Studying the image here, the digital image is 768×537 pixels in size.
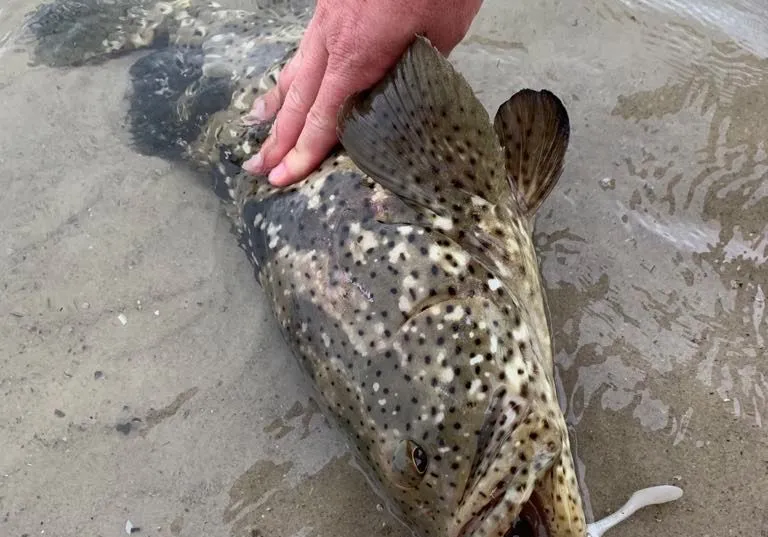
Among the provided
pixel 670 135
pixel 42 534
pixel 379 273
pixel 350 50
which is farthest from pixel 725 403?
pixel 42 534

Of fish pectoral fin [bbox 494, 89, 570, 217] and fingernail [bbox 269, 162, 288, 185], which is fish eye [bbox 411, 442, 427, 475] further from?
fingernail [bbox 269, 162, 288, 185]

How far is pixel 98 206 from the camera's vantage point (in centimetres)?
450

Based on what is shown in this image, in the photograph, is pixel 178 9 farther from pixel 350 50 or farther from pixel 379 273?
pixel 379 273

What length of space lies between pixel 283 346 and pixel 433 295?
1233 millimetres

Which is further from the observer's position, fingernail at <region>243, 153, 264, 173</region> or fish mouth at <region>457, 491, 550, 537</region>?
fingernail at <region>243, 153, 264, 173</region>

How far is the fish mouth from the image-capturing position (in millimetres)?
2842

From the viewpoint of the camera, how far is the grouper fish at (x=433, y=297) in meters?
2.92

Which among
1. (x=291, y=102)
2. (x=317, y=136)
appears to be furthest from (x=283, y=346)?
(x=291, y=102)

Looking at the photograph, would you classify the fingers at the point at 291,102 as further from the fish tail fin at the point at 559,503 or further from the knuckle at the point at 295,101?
the fish tail fin at the point at 559,503

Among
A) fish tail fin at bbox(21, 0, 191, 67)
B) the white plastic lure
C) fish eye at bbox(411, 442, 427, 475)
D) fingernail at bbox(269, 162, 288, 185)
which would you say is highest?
fingernail at bbox(269, 162, 288, 185)

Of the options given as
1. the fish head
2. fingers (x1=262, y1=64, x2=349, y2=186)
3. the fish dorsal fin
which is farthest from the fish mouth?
fingers (x1=262, y1=64, x2=349, y2=186)

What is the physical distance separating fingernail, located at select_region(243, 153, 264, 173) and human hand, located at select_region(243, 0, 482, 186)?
0.05 meters

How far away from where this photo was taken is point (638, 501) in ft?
11.2

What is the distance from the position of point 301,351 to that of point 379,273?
0.59 meters
